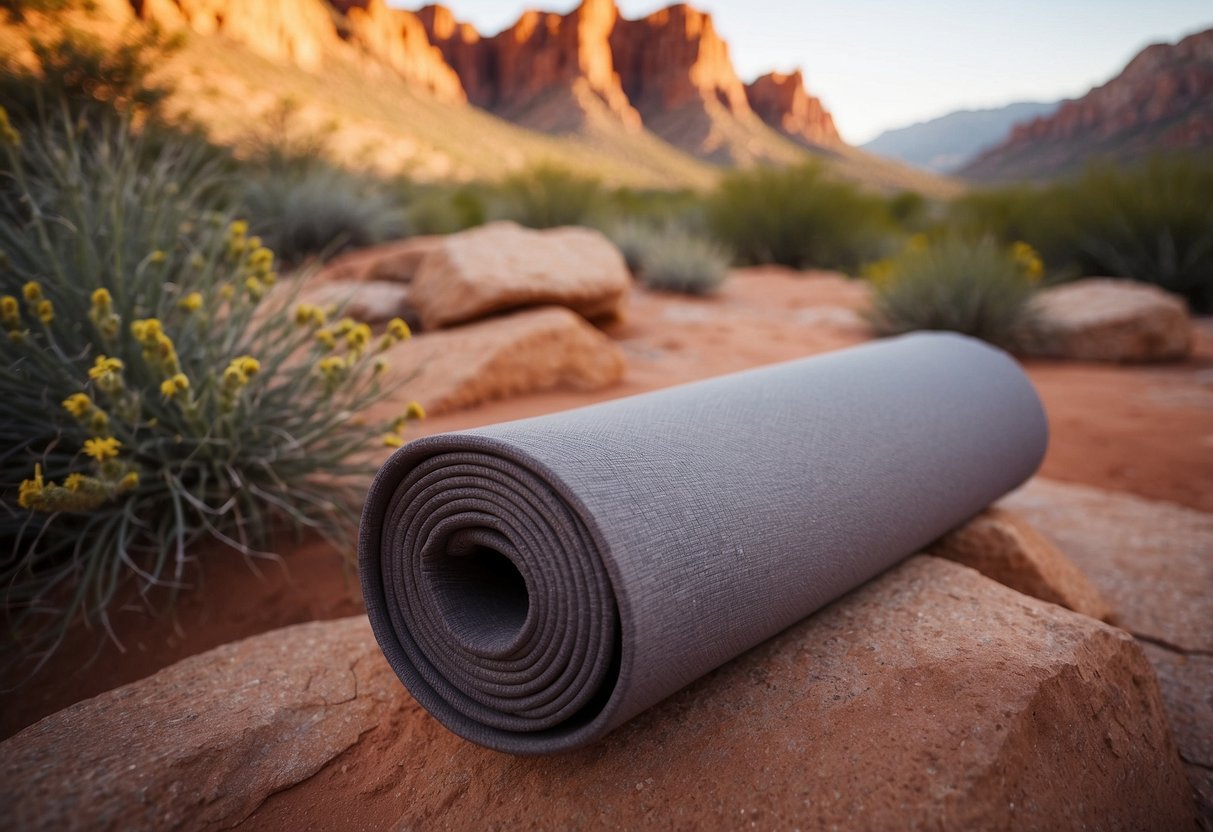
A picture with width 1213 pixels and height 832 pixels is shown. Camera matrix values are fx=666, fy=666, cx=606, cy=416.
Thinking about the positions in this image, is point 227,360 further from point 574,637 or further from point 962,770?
point 962,770

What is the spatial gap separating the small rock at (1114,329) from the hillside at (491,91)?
6.81m

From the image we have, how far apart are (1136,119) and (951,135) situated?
86.9 metres

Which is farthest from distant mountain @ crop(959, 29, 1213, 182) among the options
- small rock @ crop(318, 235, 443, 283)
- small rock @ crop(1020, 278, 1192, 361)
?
small rock @ crop(318, 235, 443, 283)

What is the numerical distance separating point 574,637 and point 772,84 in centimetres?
8501

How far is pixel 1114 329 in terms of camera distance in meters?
6.21

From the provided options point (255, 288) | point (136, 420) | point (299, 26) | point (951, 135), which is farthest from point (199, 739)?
point (951, 135)

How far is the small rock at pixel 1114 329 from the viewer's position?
615 cm

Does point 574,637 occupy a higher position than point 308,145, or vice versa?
point 308,145

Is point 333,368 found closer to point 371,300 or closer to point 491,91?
point 371,300

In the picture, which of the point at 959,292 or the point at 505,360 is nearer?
the point at 505,360

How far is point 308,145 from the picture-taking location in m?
8.77

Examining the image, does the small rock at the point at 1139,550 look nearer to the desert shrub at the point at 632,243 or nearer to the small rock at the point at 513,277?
the small rock at the point at 513,277

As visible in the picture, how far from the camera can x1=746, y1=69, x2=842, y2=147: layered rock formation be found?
7231cm

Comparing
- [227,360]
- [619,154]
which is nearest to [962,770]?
[227,360]
